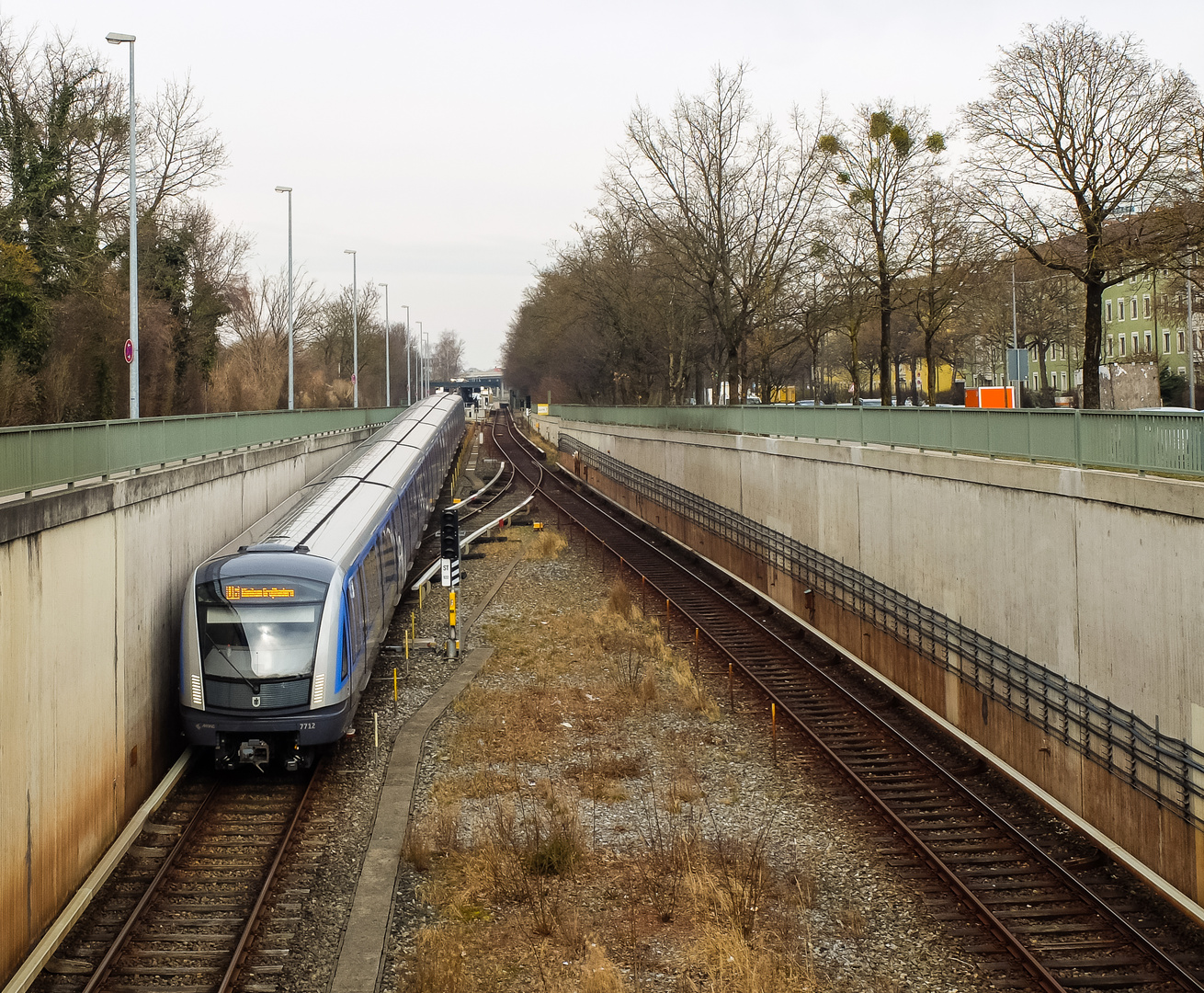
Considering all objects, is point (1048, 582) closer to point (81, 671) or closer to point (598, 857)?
point (598, 857)

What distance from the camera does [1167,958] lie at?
9.20m

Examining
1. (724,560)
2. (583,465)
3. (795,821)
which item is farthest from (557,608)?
(583,465)

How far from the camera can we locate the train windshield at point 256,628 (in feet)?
43.5

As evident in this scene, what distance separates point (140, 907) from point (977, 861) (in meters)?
8.21

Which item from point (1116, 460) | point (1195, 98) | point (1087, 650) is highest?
point (1195, 98)

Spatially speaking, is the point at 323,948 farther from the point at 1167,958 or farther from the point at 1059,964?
the point at 1167,958

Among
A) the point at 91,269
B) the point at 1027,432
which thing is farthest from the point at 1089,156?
the point at 91,269

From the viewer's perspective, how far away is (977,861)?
11.5 meters

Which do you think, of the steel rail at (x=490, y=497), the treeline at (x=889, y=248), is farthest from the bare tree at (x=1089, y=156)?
the steel rail at (x=490, y=497)

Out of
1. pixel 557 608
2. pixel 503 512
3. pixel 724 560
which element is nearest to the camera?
pixel 557 608

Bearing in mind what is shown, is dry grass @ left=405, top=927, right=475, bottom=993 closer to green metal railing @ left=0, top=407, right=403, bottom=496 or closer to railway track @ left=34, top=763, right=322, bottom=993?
railway track @ left=34, top=763, right=322, bottom=993

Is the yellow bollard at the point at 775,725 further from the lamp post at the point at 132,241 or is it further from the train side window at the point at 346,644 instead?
the lamp post at the point at 132,241

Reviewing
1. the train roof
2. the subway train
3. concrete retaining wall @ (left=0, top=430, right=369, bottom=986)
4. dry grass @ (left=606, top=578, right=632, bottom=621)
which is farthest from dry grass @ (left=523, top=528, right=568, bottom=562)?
the subway train

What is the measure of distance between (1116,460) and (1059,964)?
18.2 feet
